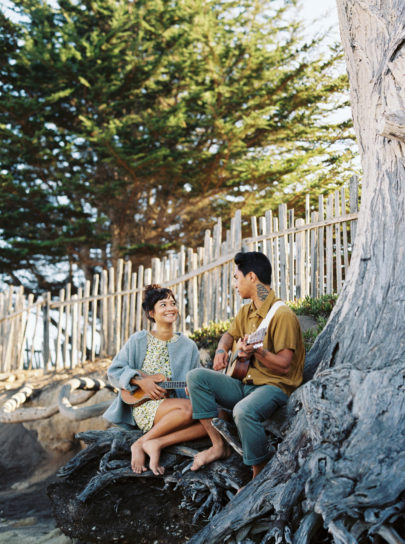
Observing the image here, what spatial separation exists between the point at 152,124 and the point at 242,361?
972 centimetres

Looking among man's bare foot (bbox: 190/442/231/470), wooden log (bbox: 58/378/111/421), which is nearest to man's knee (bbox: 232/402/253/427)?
man's bare foot (bbox: 190/442/231/470)

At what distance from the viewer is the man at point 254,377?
Result: 10.9 ft

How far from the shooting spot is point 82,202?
15.2m

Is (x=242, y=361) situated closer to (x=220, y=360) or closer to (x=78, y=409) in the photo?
(x=220, y=360)

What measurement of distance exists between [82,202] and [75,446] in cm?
889

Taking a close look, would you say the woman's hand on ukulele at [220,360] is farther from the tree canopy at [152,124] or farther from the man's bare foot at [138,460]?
the tree canopy at [152,124]

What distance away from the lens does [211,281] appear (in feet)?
28.6

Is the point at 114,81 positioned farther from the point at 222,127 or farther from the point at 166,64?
the point at 222,127

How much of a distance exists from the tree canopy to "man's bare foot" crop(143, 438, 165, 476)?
8810 mm

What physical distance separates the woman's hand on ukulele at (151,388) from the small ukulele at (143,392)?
1.8 inches

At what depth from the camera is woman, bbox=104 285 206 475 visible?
12.8 feet

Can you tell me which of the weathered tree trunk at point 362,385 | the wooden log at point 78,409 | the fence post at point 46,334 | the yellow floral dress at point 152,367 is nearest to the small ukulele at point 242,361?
the weathered tree trunk at point 362,385

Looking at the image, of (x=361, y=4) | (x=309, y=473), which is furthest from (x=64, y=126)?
(x=309, y=473)

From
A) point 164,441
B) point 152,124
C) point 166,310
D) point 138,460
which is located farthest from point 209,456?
point 152,124
